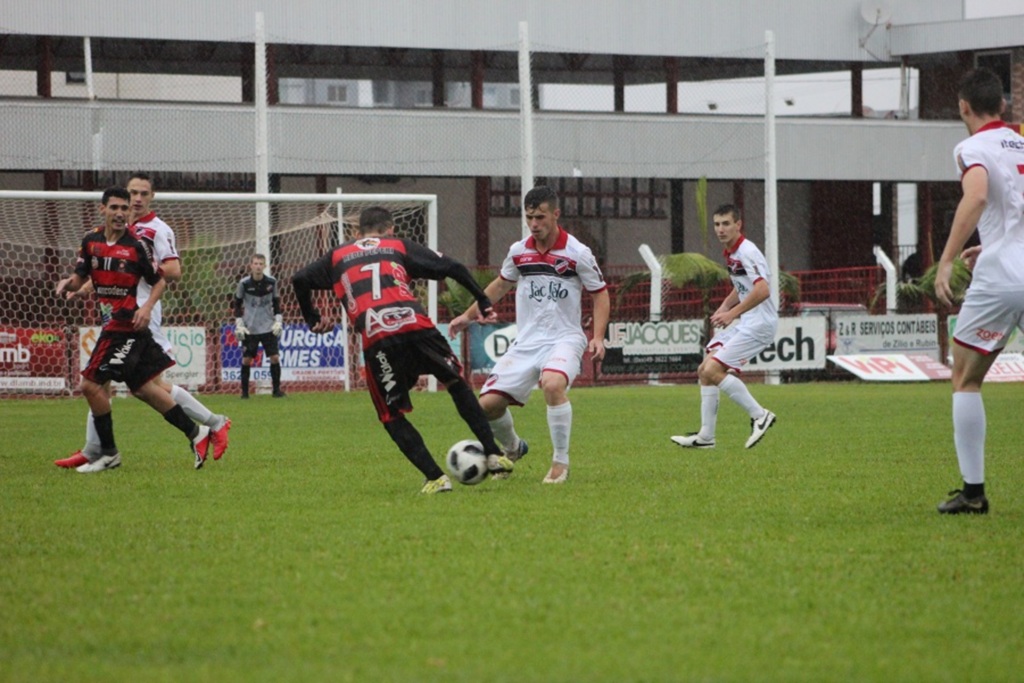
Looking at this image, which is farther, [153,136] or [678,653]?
[153,136]

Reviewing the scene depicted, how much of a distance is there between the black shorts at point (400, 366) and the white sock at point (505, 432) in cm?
125

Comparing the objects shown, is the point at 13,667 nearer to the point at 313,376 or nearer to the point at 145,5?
the point at 313,376

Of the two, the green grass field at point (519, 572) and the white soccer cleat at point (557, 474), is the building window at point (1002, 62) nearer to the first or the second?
the green grass field at point (519, 572)

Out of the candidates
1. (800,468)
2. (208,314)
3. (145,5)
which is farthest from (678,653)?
(145,5)

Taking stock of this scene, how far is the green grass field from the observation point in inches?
169

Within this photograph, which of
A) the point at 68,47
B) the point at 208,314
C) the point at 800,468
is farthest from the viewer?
the point at 68,47

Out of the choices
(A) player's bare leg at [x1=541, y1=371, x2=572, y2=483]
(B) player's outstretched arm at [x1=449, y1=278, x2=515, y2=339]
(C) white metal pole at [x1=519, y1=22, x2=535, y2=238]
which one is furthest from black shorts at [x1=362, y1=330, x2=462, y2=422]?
(C) white metal pole at [x1=519, y1=22, x2=535, y2=238]

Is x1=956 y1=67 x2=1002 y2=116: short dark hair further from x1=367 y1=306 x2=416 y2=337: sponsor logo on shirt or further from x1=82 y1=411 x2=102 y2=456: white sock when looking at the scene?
x1=82 y1=411 x2=102 y2=456: white sock

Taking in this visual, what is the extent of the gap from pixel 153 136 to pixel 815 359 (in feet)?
46.5

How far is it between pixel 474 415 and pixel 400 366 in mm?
578

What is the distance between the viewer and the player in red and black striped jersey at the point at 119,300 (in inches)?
405

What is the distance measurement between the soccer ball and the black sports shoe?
2.73m

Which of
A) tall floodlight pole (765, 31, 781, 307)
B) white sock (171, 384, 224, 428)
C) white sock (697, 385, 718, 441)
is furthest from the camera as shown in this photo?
tall floodlight pole (765, 31, 781, 307)

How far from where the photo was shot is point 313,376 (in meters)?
24.5
